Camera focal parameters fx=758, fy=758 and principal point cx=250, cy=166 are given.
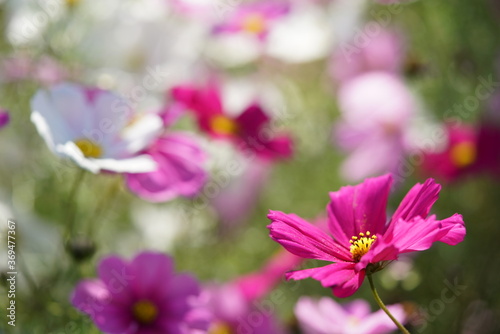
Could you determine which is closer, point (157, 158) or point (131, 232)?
point (157, 158)

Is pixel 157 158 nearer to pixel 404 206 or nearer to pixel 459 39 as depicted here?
pixel 404 206

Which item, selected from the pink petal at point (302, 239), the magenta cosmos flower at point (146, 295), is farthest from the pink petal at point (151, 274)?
the pink petal at point (302, 239)

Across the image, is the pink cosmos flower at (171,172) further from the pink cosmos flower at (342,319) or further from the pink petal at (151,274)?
the pink cosmos flower at (342,319)

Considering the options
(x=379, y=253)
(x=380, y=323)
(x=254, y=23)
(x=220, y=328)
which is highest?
(x=254, y=23)

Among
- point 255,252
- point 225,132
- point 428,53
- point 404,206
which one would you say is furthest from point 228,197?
point 404,206

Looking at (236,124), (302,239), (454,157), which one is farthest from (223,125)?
(302,239)

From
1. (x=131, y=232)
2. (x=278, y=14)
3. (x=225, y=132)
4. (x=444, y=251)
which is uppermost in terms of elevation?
(x=278, y=14)

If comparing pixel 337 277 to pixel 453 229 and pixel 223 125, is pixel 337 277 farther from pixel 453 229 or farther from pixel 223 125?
pixel 223 125
